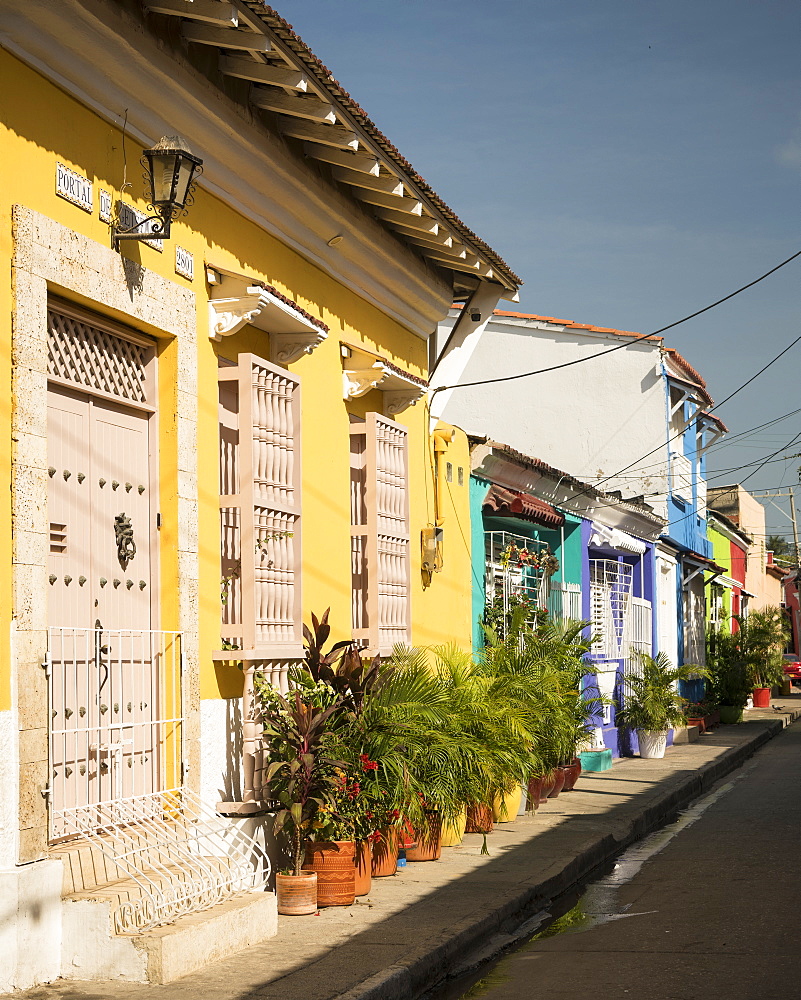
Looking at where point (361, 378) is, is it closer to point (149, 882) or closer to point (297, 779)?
point (297, 779)

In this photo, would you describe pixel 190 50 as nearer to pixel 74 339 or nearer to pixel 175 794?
pixel 74 339

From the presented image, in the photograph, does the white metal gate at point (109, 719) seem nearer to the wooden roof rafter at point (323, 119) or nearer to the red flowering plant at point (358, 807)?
the red flowering plant at point (358, 807)

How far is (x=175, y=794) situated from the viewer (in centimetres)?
734

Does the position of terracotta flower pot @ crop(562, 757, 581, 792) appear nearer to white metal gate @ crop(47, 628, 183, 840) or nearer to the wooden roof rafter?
the wooden roof rafter

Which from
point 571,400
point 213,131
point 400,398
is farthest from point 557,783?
point 571,400

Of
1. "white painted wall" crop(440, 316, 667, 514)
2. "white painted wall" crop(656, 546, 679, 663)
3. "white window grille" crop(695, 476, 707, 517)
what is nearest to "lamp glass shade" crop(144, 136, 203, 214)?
"white painted wall" crop(440, 316, 667, 514)

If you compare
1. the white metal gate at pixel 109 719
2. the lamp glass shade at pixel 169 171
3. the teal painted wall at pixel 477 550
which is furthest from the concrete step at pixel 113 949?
the teal painted wall at pixel 477 550

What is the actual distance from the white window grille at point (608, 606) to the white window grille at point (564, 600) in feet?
2.34

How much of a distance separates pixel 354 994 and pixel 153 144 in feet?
16.0

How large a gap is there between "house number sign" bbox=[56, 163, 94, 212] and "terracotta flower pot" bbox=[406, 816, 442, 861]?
5387mm

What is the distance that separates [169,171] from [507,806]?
7303 mm

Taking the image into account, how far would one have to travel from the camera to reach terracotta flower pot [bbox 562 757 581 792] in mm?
14429

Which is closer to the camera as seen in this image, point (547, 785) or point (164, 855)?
point (164, 855)

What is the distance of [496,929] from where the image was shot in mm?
7785
